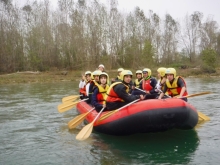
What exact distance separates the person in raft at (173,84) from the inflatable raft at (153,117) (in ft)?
3.89

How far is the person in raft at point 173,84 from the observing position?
6812mm

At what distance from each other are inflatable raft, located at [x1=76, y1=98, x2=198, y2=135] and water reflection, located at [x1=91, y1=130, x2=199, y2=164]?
0.86 ft

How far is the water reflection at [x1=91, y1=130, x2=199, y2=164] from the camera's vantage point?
16.0 ft

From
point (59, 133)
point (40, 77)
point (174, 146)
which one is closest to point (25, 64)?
point (40, 77)

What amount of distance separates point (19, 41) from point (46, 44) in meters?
3.00

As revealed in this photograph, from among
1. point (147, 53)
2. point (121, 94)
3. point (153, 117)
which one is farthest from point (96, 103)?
point (147, 53)

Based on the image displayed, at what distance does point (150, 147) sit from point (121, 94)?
3.74ft

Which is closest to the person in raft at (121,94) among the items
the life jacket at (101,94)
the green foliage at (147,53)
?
the life jacket at (101,94)

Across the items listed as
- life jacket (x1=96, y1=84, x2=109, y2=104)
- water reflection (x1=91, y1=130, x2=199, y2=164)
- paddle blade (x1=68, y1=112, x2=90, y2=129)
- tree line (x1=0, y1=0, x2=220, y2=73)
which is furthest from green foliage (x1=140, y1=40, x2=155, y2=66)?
water reflection (x1=91, y1=130, x2=199, y2=164)

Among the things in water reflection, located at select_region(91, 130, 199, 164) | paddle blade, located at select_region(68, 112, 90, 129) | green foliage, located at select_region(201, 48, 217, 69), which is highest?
green foliage, located at select_region(201, 48, 217, 69)

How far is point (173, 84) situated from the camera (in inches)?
276

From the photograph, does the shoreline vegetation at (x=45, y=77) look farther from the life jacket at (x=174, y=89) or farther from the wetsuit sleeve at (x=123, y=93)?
the wetsuit sleeve at (x=123, y=93)

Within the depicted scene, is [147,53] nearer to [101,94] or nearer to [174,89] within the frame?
[174,89]

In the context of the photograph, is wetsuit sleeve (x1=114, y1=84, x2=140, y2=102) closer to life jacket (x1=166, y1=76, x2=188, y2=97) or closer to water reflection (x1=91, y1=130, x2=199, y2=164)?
water reflection (x1=91, y1=130, x2=199, y2=164)
